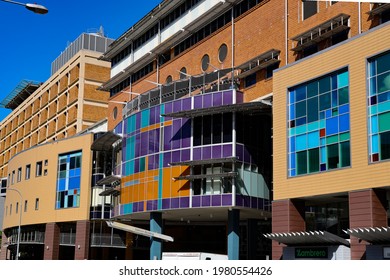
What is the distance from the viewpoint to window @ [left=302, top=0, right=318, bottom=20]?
42188mm

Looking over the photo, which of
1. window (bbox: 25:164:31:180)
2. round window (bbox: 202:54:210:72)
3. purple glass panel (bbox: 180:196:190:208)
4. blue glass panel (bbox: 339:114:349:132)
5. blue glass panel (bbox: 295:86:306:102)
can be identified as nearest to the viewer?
blue glass panel (bbox: 339:114:349:132)

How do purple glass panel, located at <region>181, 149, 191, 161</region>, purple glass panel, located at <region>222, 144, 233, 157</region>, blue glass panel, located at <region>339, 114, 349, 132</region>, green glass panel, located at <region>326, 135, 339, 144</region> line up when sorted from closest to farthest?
1. blue glass panel, located at <region>339, 114, 349, 132</region>
2. green glass panel, located at <region>326, 135, 339, 144</region>
3. purple glass panel, located at <region>222, 144, 233, 157</region>
4. purple glass panel, located at <region>181, 149, 191, 161</region>

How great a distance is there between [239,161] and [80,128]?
157 ft

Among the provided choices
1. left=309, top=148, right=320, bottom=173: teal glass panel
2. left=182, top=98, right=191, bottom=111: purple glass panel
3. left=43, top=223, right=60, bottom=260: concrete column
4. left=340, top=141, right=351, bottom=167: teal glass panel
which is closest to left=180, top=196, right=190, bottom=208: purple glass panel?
left=182, top=98, right=191, bottom=111: purple glass panel

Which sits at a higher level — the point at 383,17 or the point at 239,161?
the point at 383,17

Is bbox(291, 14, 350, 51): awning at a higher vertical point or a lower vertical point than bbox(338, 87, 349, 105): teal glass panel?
higher

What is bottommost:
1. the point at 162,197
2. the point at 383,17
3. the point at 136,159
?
the point at 162,197

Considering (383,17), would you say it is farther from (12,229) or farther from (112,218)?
(12,229)

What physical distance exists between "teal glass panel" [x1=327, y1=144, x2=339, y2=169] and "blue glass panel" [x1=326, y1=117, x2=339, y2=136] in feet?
→ 2.85

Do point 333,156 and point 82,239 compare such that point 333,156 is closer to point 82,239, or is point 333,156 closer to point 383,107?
point 383,107

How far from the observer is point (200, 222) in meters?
61.5

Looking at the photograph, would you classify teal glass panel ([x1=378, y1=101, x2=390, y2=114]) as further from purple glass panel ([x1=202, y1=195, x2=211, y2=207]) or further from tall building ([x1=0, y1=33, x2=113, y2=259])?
tall building ([x1=0, y1=33, x2=113, y2=259])

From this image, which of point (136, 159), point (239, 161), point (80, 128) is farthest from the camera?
point (80, 128)
